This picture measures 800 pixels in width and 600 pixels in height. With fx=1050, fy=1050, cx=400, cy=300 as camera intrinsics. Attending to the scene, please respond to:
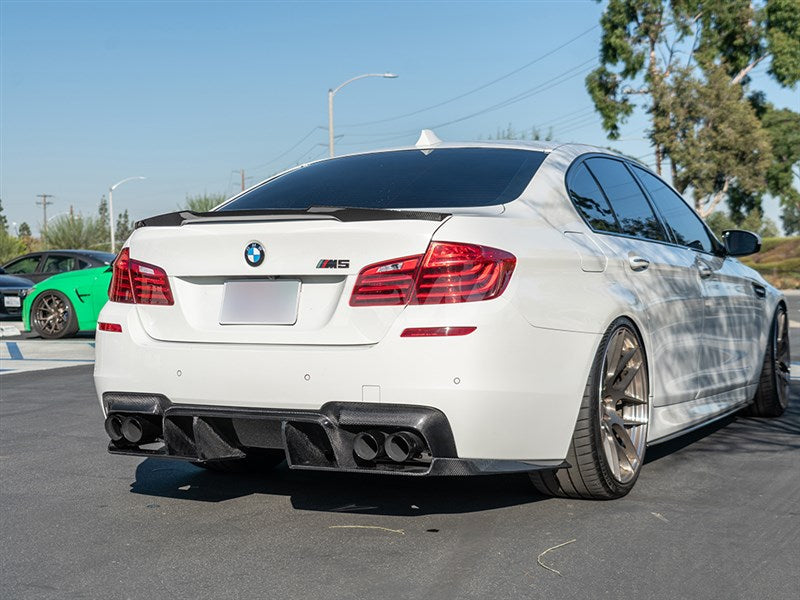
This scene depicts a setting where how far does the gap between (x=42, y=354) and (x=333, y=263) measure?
9.93 metres

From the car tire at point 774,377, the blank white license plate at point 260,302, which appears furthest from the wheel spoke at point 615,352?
the car tire at point 774,377

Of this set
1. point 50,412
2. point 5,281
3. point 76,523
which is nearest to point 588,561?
point 76,523

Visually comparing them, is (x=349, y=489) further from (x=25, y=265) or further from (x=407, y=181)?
(x=25, y=265)

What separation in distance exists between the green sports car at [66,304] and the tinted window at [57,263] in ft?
10.1

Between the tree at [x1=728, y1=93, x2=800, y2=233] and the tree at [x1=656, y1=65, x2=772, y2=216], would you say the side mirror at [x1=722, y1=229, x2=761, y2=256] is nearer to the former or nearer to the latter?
the tree at [x1=656, y1=65, x2=772, y2=216]

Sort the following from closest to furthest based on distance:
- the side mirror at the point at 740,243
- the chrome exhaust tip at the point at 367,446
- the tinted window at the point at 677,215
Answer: the chrome exhaust tip at the point at 367,446 < the tinted window at the point at 677,215 < the side mirror at the point at 740,243

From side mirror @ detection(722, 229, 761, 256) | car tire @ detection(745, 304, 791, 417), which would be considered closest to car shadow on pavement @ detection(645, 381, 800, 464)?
car tire @ detection(745, 304, 791, 417)

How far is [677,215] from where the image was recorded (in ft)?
20.3

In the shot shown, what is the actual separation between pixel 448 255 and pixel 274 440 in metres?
1.01

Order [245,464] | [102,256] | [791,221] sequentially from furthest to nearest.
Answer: [791,221] → [102,256] → [245,464]

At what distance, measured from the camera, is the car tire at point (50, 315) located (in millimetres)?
15344

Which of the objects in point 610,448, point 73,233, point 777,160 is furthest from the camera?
point 777,160

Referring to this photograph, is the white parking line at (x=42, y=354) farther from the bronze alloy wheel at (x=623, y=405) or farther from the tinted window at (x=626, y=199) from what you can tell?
the bronze alloy wheel at (x=623, y=405)

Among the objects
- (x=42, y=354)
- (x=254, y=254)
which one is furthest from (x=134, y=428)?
(x=42, y=354)
